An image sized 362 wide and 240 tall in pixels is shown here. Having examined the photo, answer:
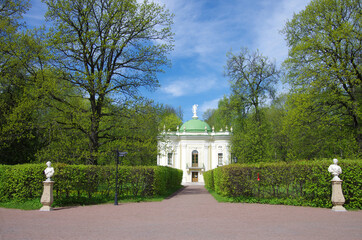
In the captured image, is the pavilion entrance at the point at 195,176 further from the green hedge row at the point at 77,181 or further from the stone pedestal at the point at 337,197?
the stone pedestal at the point at 337,197

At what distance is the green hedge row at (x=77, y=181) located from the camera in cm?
1384

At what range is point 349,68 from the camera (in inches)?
790

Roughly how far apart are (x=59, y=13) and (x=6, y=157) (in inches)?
393

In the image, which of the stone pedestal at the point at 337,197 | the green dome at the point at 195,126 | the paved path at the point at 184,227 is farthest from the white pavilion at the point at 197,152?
the paved path at the point at 184,227

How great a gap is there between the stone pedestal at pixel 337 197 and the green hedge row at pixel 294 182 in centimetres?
67

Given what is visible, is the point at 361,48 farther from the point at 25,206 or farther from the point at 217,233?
the point at 25,206

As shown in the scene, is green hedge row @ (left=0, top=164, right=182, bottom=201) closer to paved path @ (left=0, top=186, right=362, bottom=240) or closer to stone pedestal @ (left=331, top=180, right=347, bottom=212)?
paved path @ (left=0, top=186, right=362, bottom=240)

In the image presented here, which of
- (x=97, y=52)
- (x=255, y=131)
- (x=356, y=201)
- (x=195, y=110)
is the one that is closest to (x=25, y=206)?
(x=97, y=52)

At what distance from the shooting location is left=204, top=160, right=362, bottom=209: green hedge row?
41.3 ft

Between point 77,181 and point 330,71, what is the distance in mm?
16624

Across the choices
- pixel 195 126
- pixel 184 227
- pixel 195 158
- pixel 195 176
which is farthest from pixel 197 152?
pixel 184 227

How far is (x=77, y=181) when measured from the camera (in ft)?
47.2

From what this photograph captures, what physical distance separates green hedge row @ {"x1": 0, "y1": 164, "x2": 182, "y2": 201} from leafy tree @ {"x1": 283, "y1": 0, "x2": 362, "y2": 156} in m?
11.4

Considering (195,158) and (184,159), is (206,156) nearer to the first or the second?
(195,158)
